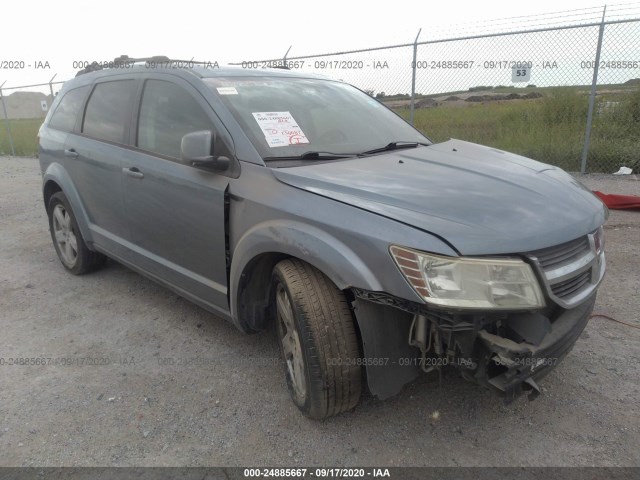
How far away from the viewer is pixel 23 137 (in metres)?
18.3

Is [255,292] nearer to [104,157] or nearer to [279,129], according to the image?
[279,129]

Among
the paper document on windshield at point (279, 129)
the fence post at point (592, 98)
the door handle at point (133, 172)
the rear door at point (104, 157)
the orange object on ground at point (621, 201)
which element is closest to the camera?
the paper document on windshield at point (279, 129)

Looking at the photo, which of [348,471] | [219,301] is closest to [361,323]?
[348,471]

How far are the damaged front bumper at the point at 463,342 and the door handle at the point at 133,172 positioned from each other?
75.8 inches

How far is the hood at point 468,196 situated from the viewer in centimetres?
191

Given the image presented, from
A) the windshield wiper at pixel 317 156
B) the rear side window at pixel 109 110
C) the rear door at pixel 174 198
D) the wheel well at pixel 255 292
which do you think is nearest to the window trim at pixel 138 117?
the rear door at pixel 174 198

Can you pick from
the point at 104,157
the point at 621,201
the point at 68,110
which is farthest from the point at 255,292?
the point at 621,201

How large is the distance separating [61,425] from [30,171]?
12234mm

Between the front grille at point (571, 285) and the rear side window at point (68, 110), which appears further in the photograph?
the rear side window at point (68, 110)

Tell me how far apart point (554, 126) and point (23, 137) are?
18.4 meters

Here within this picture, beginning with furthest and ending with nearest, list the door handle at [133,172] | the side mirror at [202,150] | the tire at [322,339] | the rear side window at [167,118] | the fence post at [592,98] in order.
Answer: the fence post at [592,98], the door handle at [133,172], the rear side window at [167,118], the side mirror at [202,150], the tire at [322,339]

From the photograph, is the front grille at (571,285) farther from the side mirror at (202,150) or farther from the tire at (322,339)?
the side mirror at (202,150)

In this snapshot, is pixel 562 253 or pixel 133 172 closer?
pixel 562 253

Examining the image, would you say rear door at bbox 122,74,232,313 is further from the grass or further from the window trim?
the grass
